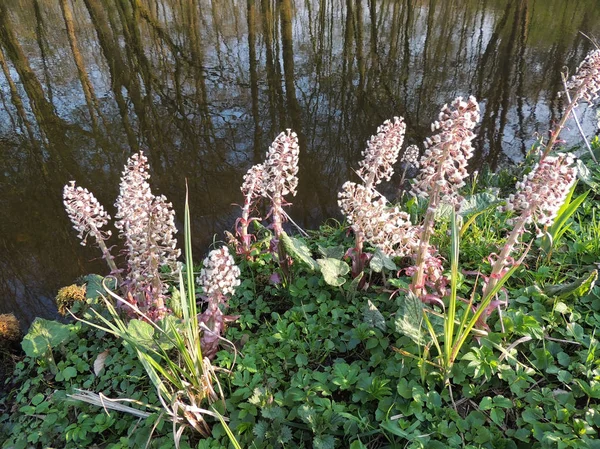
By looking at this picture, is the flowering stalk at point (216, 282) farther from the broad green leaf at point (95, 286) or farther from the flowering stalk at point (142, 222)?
the broad green leaf at point (95, 286)

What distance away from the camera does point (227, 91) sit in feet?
27.1

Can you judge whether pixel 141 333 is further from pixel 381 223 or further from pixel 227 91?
pixel 227 91

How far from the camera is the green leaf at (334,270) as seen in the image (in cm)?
301

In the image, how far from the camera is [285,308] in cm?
334

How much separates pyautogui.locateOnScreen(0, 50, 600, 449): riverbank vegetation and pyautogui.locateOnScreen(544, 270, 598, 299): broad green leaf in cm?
1

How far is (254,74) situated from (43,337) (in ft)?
23.4

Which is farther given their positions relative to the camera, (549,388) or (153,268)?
(153,268)

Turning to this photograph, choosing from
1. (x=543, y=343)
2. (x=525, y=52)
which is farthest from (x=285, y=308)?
(x=525, y=52)

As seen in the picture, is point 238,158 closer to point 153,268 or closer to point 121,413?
point 153,268

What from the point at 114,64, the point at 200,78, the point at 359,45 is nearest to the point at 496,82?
the point at 359,45

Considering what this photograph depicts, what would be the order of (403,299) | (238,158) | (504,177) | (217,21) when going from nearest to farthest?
(403,299), (504,177), (238,158), (217,21)

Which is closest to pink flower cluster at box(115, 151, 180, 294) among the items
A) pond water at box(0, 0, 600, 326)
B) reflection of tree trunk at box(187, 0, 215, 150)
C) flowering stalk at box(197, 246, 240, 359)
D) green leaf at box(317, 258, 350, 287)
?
flowering stalk at box(197, 246, 240, 359)

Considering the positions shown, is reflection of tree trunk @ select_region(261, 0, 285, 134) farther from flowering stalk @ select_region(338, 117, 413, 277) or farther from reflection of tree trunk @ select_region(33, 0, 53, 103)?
flowering stalk @ select_region(338, 117, 413, 277)

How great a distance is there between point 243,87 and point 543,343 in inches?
288
